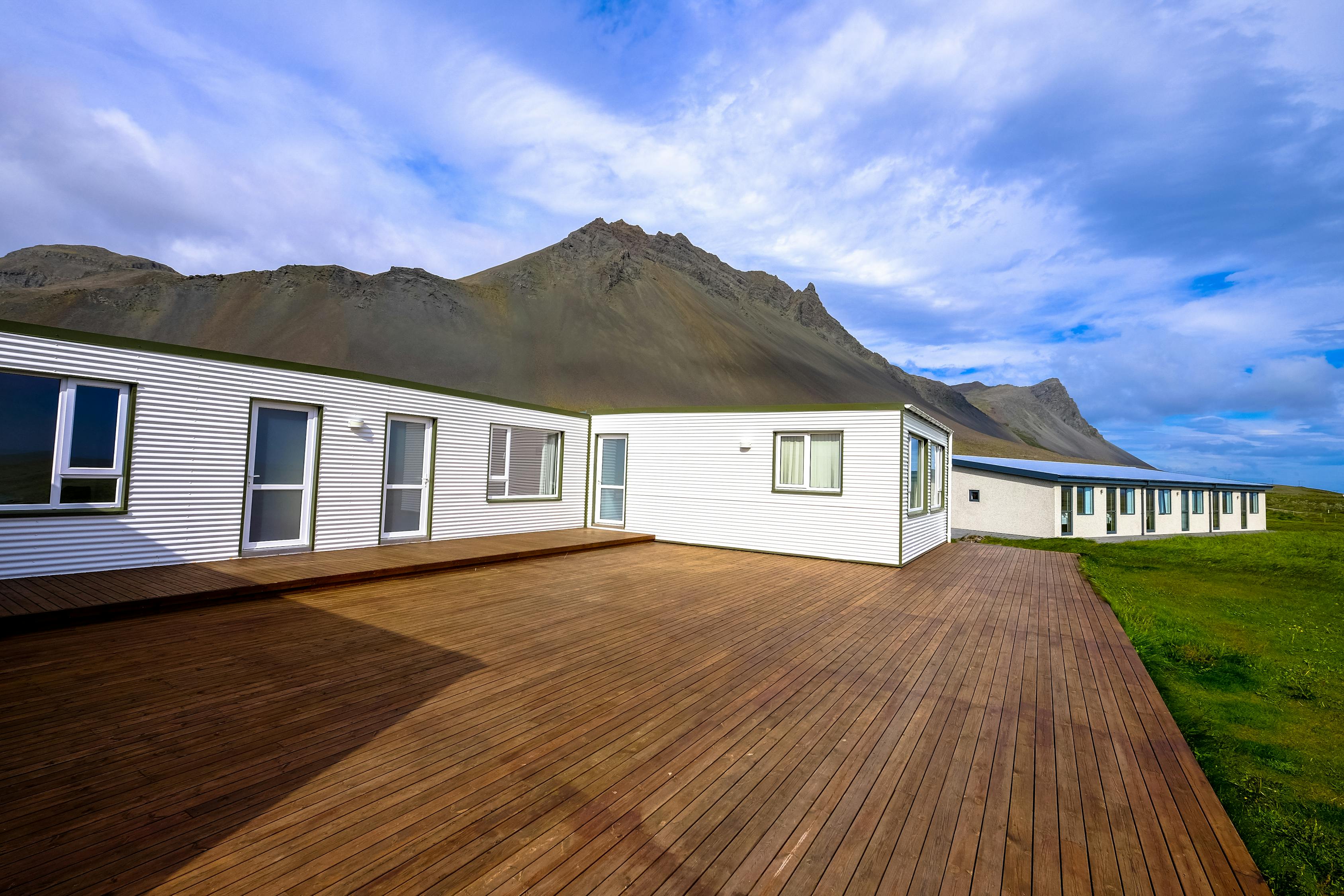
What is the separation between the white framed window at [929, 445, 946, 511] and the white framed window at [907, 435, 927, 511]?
25.2 inches

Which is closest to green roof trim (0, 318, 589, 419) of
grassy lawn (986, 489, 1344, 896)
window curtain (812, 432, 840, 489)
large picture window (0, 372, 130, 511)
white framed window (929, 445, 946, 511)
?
large picture window (0, 372, 130, 511)

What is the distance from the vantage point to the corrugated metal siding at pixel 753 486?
28.8 ft

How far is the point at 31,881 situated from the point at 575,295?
8769 centimetres

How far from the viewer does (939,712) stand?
3350mm

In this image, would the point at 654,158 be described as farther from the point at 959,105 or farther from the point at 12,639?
the point at 12,639

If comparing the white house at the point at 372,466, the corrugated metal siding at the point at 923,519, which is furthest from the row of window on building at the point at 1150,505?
the white house at the point at 372,466

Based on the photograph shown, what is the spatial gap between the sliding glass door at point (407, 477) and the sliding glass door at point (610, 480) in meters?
3.80

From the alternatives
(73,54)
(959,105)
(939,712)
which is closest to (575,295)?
(73,54)

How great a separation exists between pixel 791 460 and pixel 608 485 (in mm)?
4029

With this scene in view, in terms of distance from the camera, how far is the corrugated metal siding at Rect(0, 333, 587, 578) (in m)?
5.36

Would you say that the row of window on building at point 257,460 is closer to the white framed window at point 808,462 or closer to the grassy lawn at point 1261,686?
the white framed window at point 808,462

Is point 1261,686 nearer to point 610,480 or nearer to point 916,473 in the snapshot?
point 916,473

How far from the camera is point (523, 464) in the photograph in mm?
10531

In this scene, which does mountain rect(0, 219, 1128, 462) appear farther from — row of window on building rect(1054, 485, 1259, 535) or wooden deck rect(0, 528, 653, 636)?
wooden deck rect(0, 528, 653, 636)
